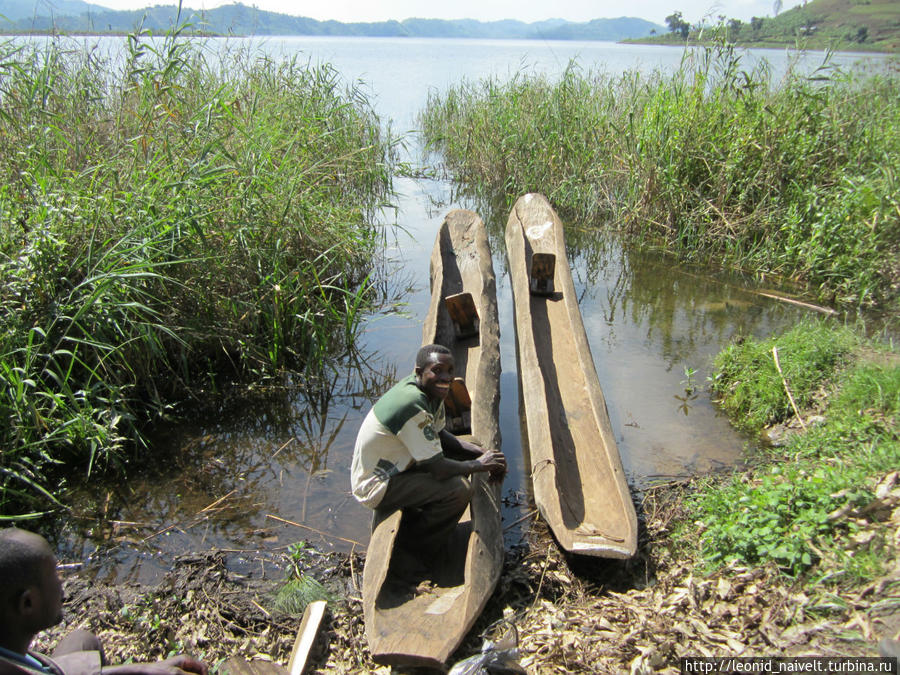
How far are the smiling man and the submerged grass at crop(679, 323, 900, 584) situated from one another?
123 cm

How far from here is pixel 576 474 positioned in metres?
3.87

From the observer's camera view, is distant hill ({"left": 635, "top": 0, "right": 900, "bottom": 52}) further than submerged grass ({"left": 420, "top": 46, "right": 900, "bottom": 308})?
Yes

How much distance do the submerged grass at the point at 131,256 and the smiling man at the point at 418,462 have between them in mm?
1966

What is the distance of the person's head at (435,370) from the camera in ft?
10.2

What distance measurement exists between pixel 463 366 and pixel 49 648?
3.20 meters

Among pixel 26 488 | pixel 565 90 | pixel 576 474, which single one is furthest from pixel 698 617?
pixel 565 90

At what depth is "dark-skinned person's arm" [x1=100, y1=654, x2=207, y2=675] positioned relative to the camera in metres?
1.92

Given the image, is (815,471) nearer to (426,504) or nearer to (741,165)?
(426,504)

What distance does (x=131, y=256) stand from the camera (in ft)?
14.6

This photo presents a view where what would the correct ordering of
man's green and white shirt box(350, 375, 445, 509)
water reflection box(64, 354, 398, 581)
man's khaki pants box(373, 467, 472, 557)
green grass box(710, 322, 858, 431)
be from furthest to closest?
green grass box(710, 322, 858, 431) → water reflection box(64, 354, 398, 581) → man's khaki pants box(373, 467, 472, 557) → man's green and white shirt box(350, 375, 445, 509)

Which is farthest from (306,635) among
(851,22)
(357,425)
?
(851,22)

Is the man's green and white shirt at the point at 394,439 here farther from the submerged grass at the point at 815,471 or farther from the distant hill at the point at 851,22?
the distant hill at the point at 851,22

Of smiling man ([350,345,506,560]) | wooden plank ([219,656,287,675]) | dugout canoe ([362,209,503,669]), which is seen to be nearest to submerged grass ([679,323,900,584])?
dugout canoe ([362,209,503,669])

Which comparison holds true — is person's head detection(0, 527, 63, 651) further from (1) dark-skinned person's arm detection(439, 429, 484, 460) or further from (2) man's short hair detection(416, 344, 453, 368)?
(1) dark-skinned person's arm detection(439, 429, 484, 460)
